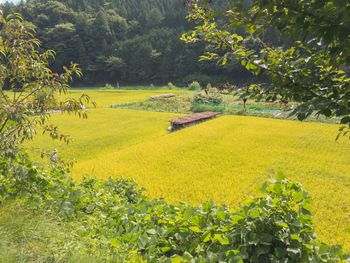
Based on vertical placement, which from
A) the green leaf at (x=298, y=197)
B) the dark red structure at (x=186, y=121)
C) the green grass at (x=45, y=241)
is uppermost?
the green leaf at (x=298, y=197)

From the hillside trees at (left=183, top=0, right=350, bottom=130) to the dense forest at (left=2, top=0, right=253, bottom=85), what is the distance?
5357 cm

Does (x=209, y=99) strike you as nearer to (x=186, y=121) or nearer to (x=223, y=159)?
(x=186, y=121)

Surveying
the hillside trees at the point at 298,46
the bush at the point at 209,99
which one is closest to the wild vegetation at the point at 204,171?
the hillside trees at the point at 298,46

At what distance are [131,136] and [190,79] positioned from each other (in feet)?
138

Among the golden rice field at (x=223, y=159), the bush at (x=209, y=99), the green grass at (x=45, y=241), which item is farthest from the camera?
the bush at (x=209, y=99)

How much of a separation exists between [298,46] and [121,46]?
2671 inches

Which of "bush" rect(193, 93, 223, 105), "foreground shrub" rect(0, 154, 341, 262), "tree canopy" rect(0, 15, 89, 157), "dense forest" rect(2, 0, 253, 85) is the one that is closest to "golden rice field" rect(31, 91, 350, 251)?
"foreground shrub" rect(0, 154, 341, 262)

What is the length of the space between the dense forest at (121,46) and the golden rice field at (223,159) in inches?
1525

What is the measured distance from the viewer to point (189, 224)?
155 inches

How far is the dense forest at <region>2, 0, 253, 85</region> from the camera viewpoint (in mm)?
60719

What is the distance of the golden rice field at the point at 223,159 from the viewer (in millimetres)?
8266

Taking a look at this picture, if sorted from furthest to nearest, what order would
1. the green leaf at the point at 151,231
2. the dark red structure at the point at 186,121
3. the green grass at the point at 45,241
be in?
1. the dark red structure at the point at 186,121
2. the green leaf at the point at 151,231
3. the green grass at the point at 45,241

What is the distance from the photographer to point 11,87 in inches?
156

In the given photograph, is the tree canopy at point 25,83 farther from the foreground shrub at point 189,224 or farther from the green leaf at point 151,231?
the green leaf at point 151,231
